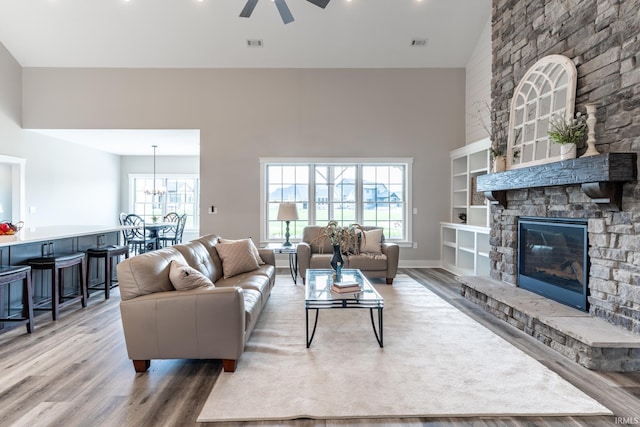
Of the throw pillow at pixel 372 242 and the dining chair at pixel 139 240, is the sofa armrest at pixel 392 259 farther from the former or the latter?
the dining chair at pixel 139 240

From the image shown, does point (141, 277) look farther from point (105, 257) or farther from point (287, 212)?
point (287, 212)

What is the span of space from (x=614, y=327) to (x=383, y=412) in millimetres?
2169

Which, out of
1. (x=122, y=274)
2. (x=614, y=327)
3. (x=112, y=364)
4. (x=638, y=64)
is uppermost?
(x=638, y=64)

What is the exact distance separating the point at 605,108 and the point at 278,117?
502cm

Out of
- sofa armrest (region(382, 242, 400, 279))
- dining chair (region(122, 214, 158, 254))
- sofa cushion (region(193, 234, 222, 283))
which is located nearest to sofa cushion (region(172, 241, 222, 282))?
sofa cushion (region(193, 234, 222, 283))

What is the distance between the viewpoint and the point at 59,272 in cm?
401

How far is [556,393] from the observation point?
2.24 meters

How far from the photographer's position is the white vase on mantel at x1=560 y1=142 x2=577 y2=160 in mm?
3221

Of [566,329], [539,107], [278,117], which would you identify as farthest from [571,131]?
[278,117]

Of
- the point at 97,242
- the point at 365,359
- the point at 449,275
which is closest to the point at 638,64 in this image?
the point at 365,359

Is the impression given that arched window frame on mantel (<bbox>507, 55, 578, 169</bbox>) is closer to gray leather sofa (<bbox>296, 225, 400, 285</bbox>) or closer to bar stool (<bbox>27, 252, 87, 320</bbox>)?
gray leather sofa (<bbox>296, 225, 400, 285</bbox>)

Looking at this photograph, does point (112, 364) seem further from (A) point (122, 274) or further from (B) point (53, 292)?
(B) point (53, 292)

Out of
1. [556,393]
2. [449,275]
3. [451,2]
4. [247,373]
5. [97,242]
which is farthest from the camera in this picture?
[449,275]

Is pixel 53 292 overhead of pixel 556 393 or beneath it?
overhead
